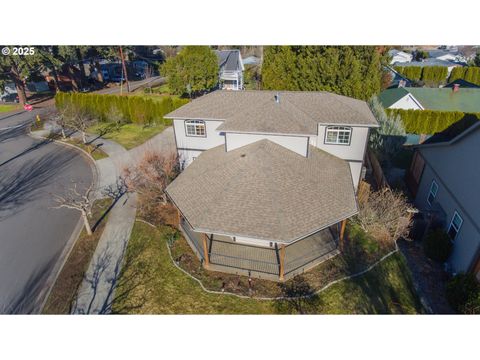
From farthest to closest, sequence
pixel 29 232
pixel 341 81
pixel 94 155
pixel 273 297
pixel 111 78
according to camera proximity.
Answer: pixel 111 78, pixel 341 81, pixel 94 155, pixel 29 232, pixel 273 297

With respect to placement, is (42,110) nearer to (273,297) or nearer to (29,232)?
(29,232)

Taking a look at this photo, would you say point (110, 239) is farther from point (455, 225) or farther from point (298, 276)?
point (455, 225)

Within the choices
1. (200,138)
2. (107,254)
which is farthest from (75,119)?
(107,254)

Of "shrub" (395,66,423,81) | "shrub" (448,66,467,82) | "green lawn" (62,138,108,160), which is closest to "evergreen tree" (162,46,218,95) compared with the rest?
"green lawn" (62,138,108,160)

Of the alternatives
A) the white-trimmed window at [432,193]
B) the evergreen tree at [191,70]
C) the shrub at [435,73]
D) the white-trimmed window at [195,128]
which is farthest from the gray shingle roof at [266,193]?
the shrub at [435,73]

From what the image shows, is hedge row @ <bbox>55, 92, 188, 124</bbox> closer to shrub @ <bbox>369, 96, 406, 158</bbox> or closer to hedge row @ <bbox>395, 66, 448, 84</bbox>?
shrub @ <bbox>369, 96, 406, 158</bbox>

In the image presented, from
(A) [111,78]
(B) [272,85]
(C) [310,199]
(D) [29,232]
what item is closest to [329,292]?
(C) [310,199]

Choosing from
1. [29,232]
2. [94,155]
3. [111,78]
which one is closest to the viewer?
[29,232]
